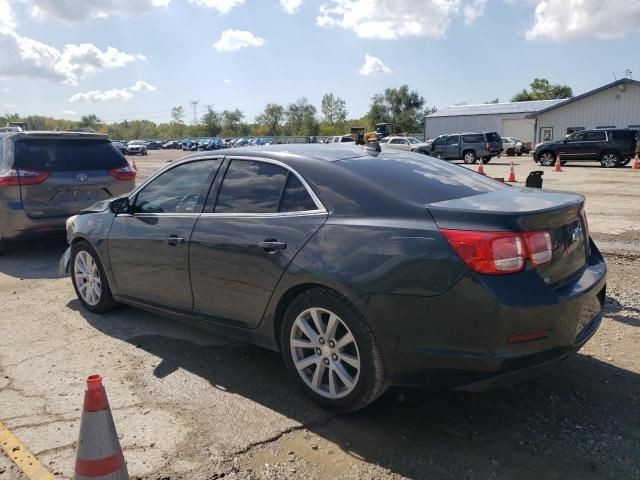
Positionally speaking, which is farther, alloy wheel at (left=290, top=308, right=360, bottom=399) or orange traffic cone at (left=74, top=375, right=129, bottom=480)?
alloy wheel at (left=290, top=308, right=360, bottom=399)

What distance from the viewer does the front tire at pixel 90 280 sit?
Answer: 509 centimetres

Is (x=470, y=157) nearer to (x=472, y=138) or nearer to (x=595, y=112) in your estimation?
(x=472, y=138)

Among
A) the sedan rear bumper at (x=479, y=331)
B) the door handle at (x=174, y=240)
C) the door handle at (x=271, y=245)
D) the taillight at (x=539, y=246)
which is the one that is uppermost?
the taillight at (x=539, y=246)

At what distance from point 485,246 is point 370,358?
2.87 feet

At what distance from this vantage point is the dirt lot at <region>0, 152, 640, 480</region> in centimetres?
285

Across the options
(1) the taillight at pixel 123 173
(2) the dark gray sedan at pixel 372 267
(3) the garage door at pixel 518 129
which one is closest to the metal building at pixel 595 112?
(3) the garage door at pixel 518 129

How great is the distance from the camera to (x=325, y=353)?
3283 millimetres

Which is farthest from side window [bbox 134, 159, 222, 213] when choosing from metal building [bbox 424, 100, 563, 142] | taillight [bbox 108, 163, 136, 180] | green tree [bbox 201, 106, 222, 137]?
green tree [bbox 201, 106, 222, 137]

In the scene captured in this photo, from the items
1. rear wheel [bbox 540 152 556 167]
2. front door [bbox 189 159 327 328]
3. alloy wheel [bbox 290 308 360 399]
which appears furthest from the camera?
rear wheel [bbox 540 152 556 167]

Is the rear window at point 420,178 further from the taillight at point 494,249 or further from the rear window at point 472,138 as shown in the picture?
the rear window at point 472,138

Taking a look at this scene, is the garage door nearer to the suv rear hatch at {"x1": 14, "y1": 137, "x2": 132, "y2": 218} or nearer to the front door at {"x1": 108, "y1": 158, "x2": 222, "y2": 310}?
the suv rear hatch at {"x1": 14, "y1": 137, "x2": 132, "y2": 218}

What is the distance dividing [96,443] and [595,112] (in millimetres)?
46922

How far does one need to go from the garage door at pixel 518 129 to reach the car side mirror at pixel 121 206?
53279 mm

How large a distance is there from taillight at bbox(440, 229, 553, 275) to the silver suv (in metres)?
6.21
